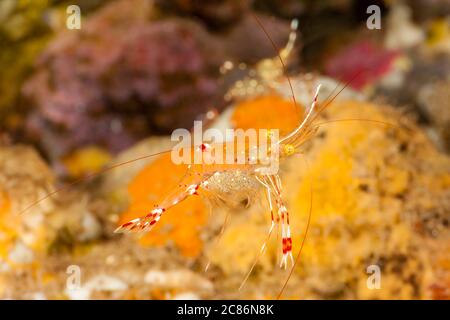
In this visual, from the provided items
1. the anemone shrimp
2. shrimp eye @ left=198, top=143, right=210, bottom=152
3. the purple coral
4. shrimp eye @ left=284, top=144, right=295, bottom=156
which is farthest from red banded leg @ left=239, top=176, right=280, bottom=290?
the purple coral

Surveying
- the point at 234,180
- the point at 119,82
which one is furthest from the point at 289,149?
the point at 119,82

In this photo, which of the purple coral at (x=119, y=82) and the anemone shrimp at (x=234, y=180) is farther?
the purple coral at (x=119, y=82)

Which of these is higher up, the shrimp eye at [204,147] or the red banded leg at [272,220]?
the shrimp eye at [204,147]

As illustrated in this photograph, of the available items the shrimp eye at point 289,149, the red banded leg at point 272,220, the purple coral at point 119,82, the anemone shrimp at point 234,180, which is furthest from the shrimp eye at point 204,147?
the purple coral at point 119,82

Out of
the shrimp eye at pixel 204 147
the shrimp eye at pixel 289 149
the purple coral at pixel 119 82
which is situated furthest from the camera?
the purple coral at pixel 119 82

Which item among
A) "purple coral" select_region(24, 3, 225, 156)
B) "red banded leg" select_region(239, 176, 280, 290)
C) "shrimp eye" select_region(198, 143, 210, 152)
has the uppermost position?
"purple coral" select_region(24, 3, 225, 156)

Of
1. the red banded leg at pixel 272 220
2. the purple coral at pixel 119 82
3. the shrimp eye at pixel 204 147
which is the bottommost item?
the red banded leg at pixel 272 220

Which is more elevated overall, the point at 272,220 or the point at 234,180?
the point at 234,180

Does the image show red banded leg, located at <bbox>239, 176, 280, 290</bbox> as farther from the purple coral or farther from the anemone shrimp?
the purple coral

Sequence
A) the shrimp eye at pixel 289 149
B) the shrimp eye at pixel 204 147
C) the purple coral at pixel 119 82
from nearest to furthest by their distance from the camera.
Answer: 1. the shrimp eye at pixel 204 147
2. the shrimp eye at pixel 289 149
3. the purple coral at pixel 119 82

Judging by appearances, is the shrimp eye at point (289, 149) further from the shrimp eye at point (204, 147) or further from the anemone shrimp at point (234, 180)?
the shrimp eye at point (204, 147)

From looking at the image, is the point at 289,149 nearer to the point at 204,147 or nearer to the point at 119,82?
the point at 204,147
